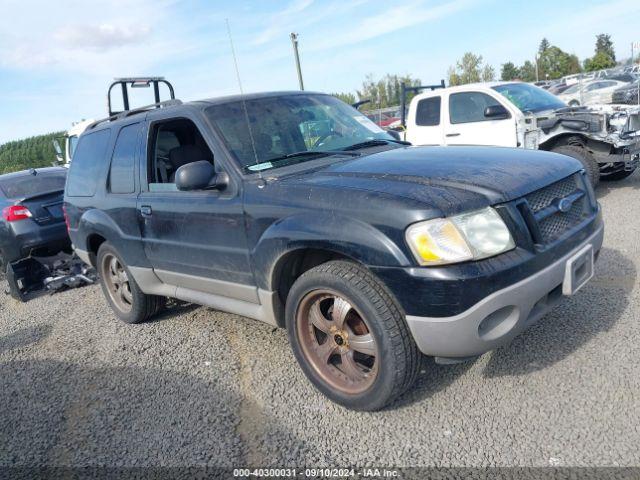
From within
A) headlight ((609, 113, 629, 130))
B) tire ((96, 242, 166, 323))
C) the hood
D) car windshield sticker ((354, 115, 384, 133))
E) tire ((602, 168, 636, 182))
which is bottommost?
tire ((602, 168, 636, 182))

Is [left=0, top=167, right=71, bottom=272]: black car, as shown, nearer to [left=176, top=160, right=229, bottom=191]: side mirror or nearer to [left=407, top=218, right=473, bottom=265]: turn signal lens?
[left=176, top=160, right=229, bottom=191]: side mirror

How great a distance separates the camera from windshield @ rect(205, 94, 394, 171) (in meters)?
3.52

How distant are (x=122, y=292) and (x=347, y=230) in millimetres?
3174

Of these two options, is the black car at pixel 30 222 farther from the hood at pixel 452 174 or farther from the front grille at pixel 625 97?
the front grille at pixel 625 97

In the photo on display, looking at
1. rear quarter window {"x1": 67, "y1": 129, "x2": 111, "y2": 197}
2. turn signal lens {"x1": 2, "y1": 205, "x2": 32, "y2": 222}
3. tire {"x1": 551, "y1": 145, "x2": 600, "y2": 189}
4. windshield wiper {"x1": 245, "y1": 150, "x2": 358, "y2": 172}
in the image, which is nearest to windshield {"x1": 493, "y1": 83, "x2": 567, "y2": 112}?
tire {"x1": 551, "y1": 145, "x2": 600, "y2": 189}

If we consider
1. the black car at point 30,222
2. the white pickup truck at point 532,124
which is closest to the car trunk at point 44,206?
the black car at point 30,222

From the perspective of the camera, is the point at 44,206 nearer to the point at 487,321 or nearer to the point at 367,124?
the point at 367,124

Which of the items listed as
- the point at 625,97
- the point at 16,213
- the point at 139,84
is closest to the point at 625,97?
the point at 625,97

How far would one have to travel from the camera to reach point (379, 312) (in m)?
2.62

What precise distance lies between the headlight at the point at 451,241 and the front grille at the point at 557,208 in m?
0.32

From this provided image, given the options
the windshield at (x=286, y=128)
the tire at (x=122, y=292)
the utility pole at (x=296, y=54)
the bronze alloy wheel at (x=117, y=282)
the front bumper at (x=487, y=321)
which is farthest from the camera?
the utility pole at (x=296, y=54)

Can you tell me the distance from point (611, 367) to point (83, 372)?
3636mm

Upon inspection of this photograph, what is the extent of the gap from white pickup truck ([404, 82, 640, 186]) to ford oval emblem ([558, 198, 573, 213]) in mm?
4806

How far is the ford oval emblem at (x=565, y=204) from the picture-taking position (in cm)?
287
